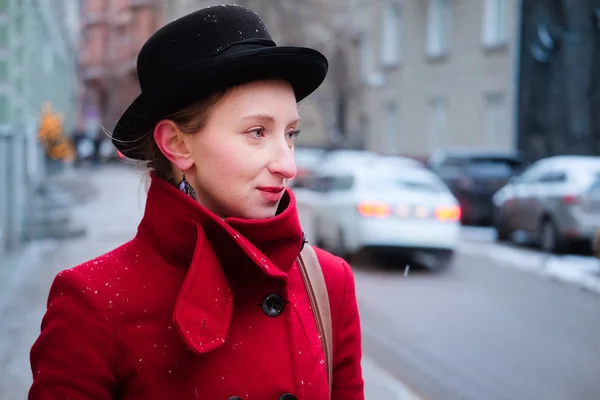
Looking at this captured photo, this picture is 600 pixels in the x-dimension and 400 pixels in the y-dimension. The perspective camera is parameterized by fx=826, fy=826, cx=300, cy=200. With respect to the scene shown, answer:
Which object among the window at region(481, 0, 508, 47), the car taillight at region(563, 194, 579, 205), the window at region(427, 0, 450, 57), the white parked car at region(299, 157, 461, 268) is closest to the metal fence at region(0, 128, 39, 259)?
the white parked car at region(299, 157, 461, 268)

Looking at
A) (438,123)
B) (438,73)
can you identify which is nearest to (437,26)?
(438,73)

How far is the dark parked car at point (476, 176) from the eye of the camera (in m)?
17.2

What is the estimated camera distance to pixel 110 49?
62688mm

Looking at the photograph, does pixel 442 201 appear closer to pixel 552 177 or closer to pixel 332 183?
pixel 332 183

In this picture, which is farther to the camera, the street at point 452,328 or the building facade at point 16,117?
the building facade at point 16,117

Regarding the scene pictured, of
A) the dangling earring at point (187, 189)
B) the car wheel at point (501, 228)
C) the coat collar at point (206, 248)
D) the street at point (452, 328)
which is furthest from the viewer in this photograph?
the car wheel at point (501, 228)

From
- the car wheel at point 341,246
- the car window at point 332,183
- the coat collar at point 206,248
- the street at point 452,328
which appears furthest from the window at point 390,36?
the coat collar at point 206,248

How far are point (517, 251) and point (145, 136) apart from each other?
1264 cm

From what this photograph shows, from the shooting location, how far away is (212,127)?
72.4 inches

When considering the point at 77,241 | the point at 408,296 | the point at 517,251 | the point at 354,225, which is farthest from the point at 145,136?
the point at 517,251

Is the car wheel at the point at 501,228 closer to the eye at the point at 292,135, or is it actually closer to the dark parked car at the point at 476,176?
the dark parked car at the point at 476,176

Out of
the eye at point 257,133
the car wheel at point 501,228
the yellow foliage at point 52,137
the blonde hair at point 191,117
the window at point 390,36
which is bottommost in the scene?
the car wheel at point 501,228

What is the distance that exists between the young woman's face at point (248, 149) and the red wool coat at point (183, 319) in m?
0.08

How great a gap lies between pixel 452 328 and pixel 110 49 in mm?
58496
